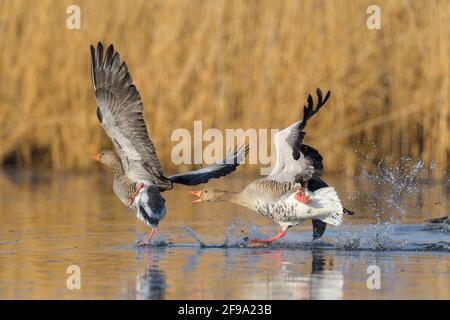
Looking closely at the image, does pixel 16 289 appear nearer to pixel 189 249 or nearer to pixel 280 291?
pixel 280 291

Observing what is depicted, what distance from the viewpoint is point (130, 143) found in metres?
9.91

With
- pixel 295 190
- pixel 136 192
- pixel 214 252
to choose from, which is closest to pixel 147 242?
pixel 136 192

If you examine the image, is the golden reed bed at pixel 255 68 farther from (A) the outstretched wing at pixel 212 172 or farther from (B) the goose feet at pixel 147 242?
(B) the goose feet at pixel 147 242

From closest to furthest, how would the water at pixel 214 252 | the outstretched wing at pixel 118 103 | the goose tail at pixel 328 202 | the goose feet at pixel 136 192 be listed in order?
1. the water at pixel 214 252
2. the goose tail at pixel 328 202
3. the outstretched wing at pixel 118 103
4. the goose feet at pixel 136 192

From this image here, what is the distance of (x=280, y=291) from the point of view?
7262 millimetres

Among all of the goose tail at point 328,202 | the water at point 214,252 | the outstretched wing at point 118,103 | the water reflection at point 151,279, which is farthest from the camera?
the outstretched wing at point 118,103

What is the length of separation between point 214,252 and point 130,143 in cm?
133

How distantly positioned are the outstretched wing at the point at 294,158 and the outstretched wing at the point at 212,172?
69 cm

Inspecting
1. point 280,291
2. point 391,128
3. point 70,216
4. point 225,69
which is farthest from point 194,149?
point 280,291

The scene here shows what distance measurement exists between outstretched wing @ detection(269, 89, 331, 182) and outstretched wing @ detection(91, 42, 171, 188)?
46.3 inches

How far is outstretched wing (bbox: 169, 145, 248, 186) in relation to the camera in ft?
33.6

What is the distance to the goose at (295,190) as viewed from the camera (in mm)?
9523

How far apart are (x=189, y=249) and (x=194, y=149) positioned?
24.4 ft

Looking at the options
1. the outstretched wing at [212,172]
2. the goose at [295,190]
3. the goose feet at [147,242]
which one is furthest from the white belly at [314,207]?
the goose feet at [147,242]
